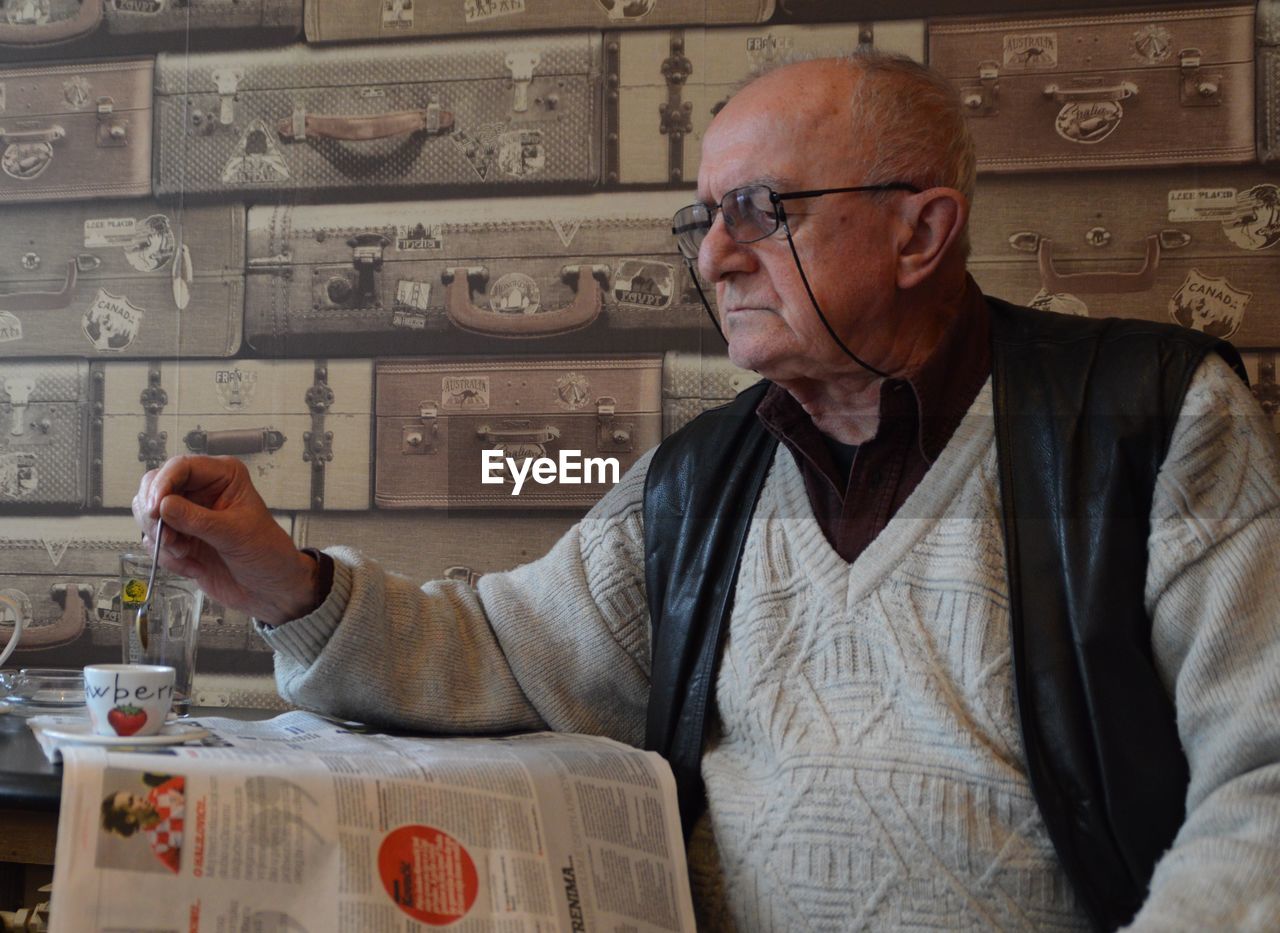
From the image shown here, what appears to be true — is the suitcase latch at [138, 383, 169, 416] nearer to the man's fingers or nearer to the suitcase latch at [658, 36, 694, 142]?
the man's fingers

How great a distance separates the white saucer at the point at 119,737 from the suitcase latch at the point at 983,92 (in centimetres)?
107

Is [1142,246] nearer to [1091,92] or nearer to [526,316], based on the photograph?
[1091,92]

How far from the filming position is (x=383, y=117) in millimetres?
1570

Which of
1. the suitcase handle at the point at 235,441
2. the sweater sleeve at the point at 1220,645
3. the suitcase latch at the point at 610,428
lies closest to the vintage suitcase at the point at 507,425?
the suitcase latch at the point at 610,428

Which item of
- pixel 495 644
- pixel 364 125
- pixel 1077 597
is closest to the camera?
pixel 1077 597

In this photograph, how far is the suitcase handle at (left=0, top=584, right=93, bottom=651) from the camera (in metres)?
1.66

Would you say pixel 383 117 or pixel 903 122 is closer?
pixel 903 122

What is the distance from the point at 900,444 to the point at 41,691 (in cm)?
99

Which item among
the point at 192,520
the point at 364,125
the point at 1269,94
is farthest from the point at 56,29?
the point at 1269,94

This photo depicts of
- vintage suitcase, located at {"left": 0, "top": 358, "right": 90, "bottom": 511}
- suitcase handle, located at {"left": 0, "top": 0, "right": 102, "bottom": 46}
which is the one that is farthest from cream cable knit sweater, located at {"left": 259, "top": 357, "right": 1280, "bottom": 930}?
suitcase handle, located at {"left": 0, "top": 0, "right": 102, "bottom": 46}

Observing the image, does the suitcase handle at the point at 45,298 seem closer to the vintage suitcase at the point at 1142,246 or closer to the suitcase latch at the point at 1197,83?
the vintage suitcase at the point at 1142,246

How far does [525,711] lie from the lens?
A: 119cm

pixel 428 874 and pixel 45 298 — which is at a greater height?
pixel 45 298

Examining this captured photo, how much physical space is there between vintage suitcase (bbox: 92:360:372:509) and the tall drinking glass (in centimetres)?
24
